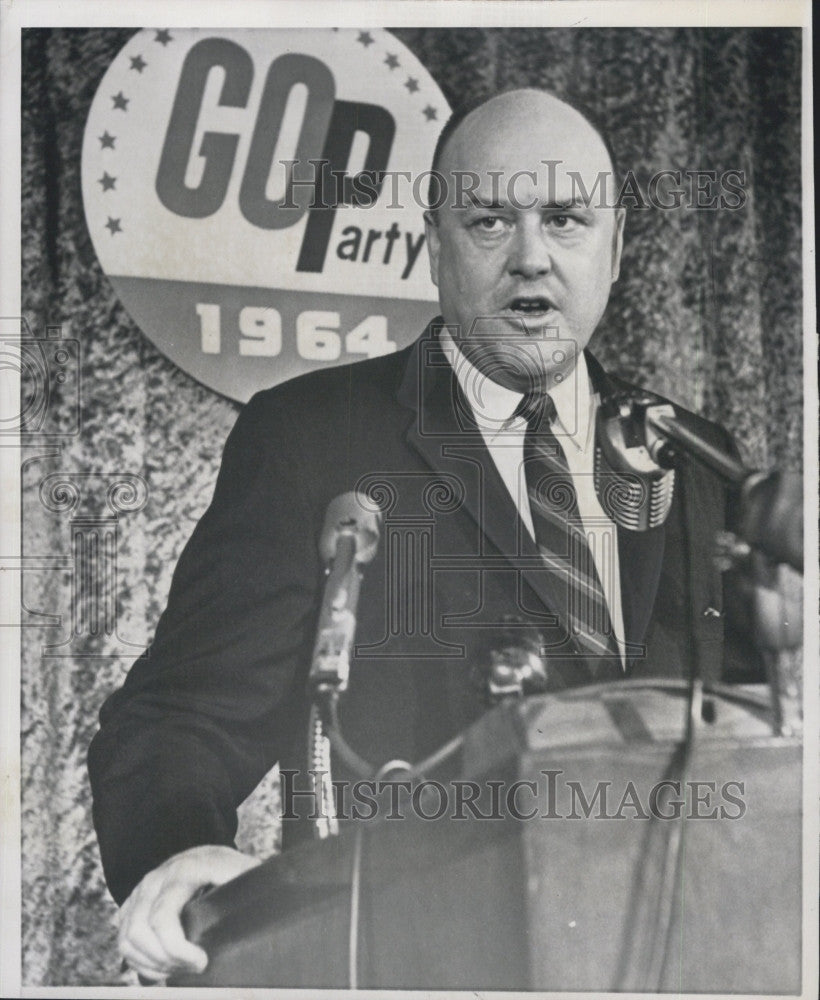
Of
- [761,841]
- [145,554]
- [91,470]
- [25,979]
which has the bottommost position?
[25,979]

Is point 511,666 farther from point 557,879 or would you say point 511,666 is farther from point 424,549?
point 557,879

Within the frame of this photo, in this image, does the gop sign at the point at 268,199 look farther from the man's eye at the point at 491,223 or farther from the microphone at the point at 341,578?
the microphone at the point at 341,578

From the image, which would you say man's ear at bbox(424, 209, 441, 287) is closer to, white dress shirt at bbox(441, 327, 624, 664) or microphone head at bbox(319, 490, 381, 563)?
white dress shirt at bbox(441, 327, 624, 664)

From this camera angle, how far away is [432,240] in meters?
2.41

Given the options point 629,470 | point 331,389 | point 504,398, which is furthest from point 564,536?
point 331,389

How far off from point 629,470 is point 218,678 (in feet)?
3.19

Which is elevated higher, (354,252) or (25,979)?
(354,252)

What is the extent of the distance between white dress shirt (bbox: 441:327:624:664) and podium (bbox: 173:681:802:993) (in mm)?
278

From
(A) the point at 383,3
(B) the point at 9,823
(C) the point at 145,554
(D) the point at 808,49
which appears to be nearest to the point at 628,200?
(D) the point at 808,49

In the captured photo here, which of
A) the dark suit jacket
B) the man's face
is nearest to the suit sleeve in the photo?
the dark suit jacket

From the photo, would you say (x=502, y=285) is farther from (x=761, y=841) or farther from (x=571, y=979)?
(x=571, y=979)

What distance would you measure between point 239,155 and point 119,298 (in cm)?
40

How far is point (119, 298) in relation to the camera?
242 centimetres

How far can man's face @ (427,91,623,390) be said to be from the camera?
7.78ft
